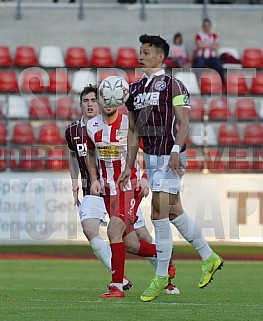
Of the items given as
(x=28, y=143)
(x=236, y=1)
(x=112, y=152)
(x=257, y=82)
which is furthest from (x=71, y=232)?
(x=236, y=1)

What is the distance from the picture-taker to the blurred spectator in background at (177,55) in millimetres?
20297

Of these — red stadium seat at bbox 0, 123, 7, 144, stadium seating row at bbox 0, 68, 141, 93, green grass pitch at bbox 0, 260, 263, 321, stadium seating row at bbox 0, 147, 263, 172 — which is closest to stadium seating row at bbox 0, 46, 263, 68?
stadium seating row at bbox 0, 68, 141, 93

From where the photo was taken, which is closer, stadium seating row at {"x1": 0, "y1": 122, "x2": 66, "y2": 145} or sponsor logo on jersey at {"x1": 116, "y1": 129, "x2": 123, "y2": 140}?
sponsor logo on jersey at {"x1": 116, "y1": 129, "x2": 123, "y2": 140}

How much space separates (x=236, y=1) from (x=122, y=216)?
1572cm

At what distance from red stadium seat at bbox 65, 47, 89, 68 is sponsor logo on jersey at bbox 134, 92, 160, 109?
464 inches

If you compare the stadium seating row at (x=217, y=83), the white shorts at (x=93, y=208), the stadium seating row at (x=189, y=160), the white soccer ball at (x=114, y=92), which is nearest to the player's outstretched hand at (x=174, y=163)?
the white soccer ball at (x=114, y=92)

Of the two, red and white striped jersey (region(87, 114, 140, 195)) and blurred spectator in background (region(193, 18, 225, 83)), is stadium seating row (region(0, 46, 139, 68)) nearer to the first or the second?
blurred spectator in background (region(193, 18, 225, 83))

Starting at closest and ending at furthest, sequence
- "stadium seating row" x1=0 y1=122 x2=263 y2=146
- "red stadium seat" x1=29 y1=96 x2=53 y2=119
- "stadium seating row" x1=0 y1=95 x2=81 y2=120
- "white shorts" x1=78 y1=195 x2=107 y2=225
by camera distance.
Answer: "white shorts" x1=78 y1=195 x2=107 y2=225 → "stadium seating row" x1=0 y1=122 x2=263 y2=146 → "stadium seating row" x1=0 y1=95 x2=81 y2=120 → "red stadium seat" x1=29 y1=96 x2=53 y2=119

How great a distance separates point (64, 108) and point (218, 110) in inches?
121

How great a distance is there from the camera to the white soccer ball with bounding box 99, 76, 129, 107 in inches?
361

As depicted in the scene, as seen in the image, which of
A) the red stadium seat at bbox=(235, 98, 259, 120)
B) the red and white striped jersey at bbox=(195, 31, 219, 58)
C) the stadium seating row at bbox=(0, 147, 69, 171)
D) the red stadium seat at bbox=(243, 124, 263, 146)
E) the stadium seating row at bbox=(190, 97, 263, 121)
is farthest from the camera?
the red and white striped jersey at bbox=(195, 31, 219, 58)

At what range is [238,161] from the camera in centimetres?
1805

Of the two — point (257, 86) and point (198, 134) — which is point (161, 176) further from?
point (257, 86)

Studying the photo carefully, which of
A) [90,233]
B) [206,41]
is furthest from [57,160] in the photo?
[90,233]
